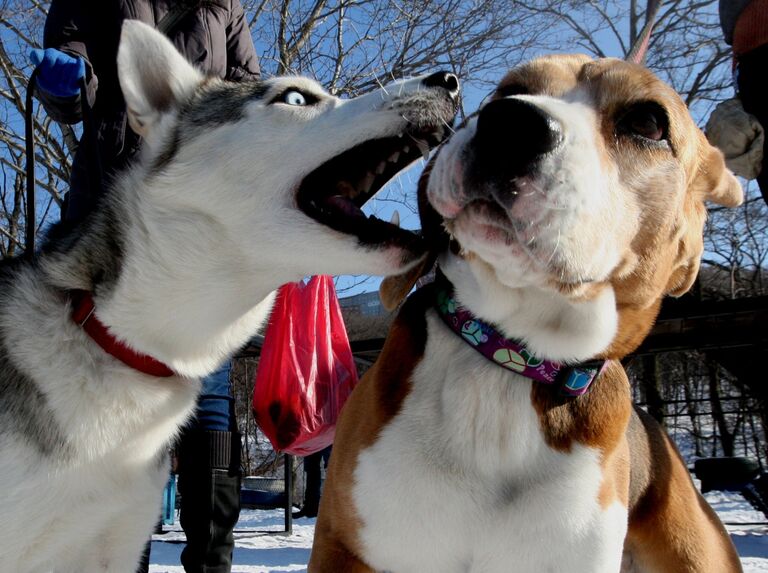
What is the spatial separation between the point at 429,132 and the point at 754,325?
4275 mm

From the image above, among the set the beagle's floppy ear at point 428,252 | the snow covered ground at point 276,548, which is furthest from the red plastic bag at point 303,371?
the snow covered ground at point 276,548

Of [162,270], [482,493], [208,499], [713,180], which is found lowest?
[208,499]

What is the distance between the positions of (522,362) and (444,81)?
921 mm

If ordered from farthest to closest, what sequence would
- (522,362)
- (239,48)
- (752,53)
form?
(239,48) → (752,53) → (522,362)

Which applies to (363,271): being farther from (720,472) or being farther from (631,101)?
(720,472)

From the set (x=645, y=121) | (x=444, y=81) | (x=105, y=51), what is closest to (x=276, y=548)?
(x=105, y=51)

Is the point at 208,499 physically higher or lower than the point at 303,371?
lower

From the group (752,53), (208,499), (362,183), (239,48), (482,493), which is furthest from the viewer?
(239,48)

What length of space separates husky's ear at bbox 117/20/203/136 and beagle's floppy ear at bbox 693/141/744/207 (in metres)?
1.82

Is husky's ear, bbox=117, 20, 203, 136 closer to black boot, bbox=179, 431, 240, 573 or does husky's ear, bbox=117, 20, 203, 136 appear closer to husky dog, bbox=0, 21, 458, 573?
husky dog, bbox=0, 21, 458, 573

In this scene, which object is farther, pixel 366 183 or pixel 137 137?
pixel 137 137

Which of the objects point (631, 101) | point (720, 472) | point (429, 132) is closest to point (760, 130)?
point (631, 101)

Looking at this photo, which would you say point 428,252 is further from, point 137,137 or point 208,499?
point 137,137

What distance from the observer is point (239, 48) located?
349 centimetres
